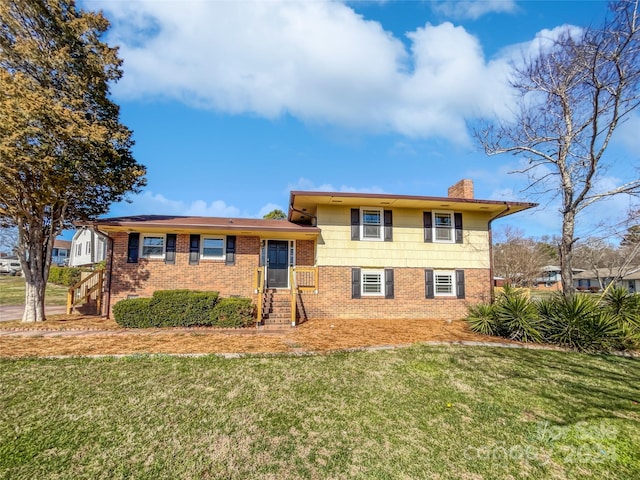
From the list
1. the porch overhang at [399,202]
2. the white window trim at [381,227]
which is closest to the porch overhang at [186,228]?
the porch overhang at [399,202]

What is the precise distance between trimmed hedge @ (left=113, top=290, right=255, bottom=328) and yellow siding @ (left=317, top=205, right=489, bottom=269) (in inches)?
151

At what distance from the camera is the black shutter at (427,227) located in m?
12.7

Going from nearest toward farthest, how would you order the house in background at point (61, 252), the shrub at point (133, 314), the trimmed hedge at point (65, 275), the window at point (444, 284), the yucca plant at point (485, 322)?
the yucca plant at point (485, 322) → the shrub at point (133, 314) → the window at point (444, 284) → the trimmed hedge at point (65, 275) → the house in background at point (61, 252)

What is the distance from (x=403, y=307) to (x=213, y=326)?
7.13 m

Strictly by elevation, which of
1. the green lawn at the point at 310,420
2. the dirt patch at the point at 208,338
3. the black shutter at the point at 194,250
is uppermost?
the black shutter at the point at 194,250

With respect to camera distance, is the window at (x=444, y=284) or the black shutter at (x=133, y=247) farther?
the window at (x=444, y=284)

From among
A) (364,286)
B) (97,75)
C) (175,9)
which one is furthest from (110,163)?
(364,286)

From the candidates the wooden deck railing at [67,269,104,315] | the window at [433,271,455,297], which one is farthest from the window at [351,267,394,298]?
the wooden deck railing at [67,269,104,315]

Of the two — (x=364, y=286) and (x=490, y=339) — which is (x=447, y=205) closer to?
(x=364, y=286)

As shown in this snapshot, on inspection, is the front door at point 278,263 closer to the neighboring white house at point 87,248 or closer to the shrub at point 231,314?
the shrub at point 231,314

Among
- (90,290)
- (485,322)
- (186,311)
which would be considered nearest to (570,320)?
(485,322)

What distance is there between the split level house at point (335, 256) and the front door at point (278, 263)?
4 cm

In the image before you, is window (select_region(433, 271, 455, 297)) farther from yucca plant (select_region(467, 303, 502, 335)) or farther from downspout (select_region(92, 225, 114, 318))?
downspout (select_region(92, 225, 114, 318))

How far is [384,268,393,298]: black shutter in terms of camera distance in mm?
12137
